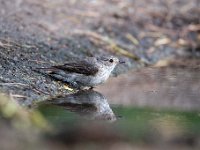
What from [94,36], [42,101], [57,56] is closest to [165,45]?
[94,36]

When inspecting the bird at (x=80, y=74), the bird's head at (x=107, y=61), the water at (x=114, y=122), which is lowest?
the water at (x=114, y=122)

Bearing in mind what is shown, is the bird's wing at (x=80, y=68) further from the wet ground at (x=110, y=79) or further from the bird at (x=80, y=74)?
the wet ground at (x=110, y=79)

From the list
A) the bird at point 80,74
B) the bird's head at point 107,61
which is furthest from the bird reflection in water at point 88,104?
the bird's head at point 107,61

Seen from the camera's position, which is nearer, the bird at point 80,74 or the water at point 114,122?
the water at point 114,122

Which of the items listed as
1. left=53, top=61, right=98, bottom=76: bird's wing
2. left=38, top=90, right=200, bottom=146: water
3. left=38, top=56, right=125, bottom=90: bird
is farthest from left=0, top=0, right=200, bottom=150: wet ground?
left=53, top=61, right=98, bottom=76: bird's wing

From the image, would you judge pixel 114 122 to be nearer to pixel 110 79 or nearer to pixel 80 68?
pixel 80 68

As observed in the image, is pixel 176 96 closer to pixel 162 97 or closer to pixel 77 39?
pixel 162 97

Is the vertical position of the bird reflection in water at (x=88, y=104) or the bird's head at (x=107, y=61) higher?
the bird's head at (x=107, y=61)

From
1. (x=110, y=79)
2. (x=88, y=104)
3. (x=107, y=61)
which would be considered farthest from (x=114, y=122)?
(x=110, y=79)
